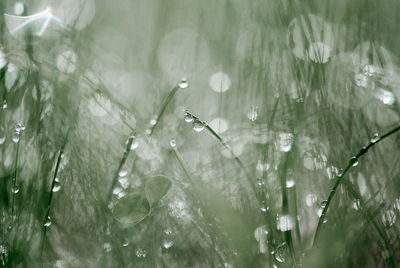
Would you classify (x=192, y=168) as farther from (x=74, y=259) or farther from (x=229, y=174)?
(x=74, y=259)

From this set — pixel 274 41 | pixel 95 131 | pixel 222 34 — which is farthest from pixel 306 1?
pixel 95 131

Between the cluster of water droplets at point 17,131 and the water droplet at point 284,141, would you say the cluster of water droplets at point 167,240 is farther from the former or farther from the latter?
the cluster of water droplets at point 17,131

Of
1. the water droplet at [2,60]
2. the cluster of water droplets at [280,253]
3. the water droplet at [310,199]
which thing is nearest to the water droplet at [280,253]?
the cluster of water droplets at [280,253]

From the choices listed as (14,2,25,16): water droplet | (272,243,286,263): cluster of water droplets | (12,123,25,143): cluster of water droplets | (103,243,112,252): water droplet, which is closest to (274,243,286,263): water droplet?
(272,243,286,263): cluster of water droplets

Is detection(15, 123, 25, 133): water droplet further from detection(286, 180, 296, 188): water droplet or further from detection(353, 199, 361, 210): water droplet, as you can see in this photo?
detection(353, 199, 361, 210): water droplet

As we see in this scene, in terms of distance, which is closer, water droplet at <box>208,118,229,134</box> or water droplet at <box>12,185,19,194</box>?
water droplet at <box>12,185,19,194</box>

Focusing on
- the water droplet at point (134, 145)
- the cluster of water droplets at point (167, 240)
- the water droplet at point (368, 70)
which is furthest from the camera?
the water droplet at point (368, 70)
